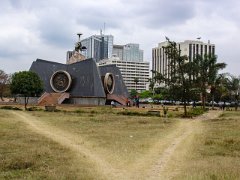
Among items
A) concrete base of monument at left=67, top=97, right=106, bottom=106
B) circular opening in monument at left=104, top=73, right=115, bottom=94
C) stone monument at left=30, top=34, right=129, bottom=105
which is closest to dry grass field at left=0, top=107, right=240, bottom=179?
stone monument at left=30, top=34, right=129, bottom=105

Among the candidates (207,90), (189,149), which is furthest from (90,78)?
(189,149)

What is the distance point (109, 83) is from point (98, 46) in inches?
3761

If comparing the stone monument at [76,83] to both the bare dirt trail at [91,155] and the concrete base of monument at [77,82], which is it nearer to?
the concrete base of monument at [77,82]

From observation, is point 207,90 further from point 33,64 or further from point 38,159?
point 38,159

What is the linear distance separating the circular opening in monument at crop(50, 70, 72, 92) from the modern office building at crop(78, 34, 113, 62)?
279 ft

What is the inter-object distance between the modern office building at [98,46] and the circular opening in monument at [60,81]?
279 ft

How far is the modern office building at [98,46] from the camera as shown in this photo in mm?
167500

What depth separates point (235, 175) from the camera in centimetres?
962

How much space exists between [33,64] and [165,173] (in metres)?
75.9

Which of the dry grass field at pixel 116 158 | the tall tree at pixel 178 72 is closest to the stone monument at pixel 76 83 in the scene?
the tall tree at pixel 178 72

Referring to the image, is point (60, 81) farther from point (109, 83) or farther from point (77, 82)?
point (109, 83)

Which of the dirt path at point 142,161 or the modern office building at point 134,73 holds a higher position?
the modern office building at point 134,73

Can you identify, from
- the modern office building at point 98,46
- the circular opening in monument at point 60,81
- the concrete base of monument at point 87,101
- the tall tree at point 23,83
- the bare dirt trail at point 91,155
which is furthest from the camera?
the modern office building at point 98,46

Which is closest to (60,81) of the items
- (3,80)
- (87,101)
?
(87,101)
